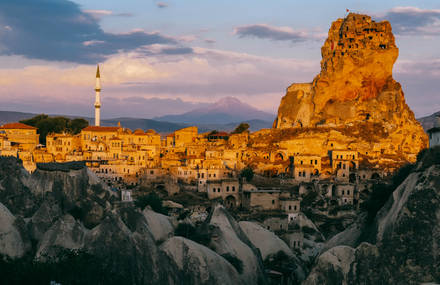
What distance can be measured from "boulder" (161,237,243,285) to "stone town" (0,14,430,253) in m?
13.0

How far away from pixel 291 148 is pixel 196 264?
49.1 m

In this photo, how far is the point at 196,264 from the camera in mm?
33062

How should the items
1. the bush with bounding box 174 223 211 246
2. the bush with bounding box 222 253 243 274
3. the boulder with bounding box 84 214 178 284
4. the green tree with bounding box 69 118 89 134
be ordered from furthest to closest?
the green tree with bounding box 69 118 89 134
the bush with bounding box 174 223 211 246
the bush with bounding box 222 253 243 274
the boulder with bounding box 84 214 178 284

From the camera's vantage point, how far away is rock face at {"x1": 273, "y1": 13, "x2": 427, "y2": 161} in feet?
293

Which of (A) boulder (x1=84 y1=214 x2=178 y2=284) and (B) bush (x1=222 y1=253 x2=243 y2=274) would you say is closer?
(A) boulder (x1=84 y1=214 x2=178 y2=284)

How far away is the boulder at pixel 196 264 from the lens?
32750mm

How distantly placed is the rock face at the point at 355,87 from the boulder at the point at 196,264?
A: 56.5 metres

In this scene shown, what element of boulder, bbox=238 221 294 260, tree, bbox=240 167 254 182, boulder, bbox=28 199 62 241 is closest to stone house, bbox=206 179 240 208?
tree, bbox=240 167 254 182

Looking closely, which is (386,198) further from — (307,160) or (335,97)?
(335,97)

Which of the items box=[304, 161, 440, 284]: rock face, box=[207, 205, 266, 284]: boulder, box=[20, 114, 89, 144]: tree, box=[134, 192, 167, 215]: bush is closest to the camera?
box=[304, 161, 440, 284]: rock face

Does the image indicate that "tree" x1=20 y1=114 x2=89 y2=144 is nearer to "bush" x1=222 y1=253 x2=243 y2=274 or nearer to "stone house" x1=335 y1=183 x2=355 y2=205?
"stone house" x1=335 y1=183 x2=355 y2=205

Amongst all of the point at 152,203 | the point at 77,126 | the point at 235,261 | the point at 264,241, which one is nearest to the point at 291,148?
the point at 152,203

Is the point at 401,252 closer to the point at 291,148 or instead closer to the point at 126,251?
the point at 126,251

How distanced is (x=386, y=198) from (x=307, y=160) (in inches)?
1253
